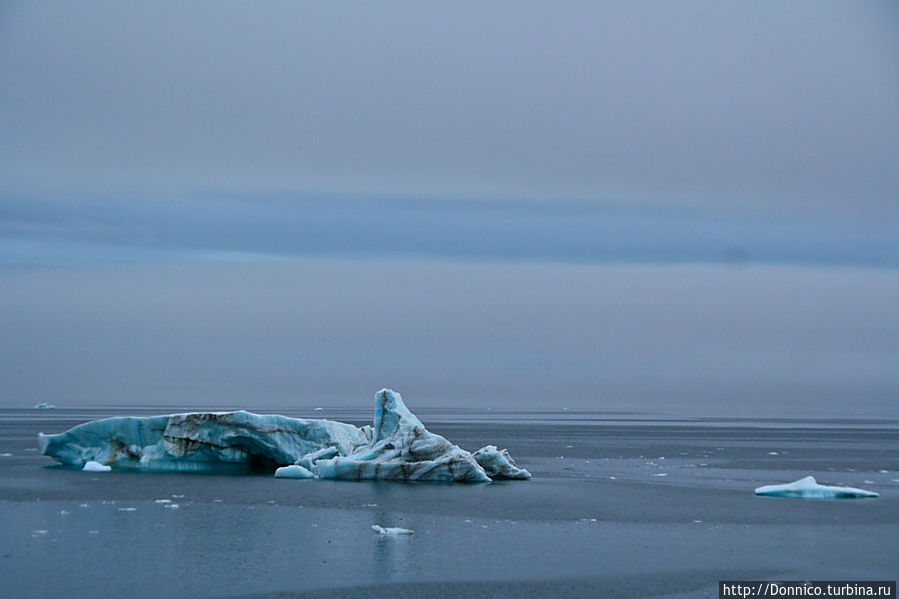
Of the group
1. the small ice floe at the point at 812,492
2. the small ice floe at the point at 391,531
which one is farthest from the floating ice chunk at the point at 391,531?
the small ice floe at the point at 812,492

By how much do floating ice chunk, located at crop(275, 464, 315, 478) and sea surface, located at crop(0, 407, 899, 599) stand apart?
281mm

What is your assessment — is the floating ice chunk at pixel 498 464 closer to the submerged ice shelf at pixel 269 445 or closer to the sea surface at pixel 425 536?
the submerged ice shelf at pixel 269 445

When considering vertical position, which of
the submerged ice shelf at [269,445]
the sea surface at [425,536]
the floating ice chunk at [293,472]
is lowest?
the sea surface at [425,536]

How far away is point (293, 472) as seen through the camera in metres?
19.4

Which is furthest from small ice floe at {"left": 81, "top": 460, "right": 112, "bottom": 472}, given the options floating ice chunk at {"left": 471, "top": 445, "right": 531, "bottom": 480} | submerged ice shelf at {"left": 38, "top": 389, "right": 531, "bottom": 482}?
floating ice chunk at {"left": 471, "top": 445, "right": 531, "bottom": 480}

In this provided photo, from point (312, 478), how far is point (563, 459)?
8.36 metres

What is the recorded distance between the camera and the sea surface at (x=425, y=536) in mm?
9422

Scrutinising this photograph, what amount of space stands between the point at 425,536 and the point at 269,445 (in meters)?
9.16

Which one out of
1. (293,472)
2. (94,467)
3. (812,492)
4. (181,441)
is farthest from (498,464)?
(94,467)

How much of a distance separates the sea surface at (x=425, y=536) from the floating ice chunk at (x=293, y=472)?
28 cm

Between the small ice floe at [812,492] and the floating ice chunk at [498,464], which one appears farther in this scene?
the floating ice chunk at [498,464]

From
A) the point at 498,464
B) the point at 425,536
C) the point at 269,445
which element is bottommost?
the point at 425,536

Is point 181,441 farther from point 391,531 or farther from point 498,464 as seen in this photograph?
point 391,531

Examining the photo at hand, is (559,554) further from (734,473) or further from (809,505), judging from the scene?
(734,473)
